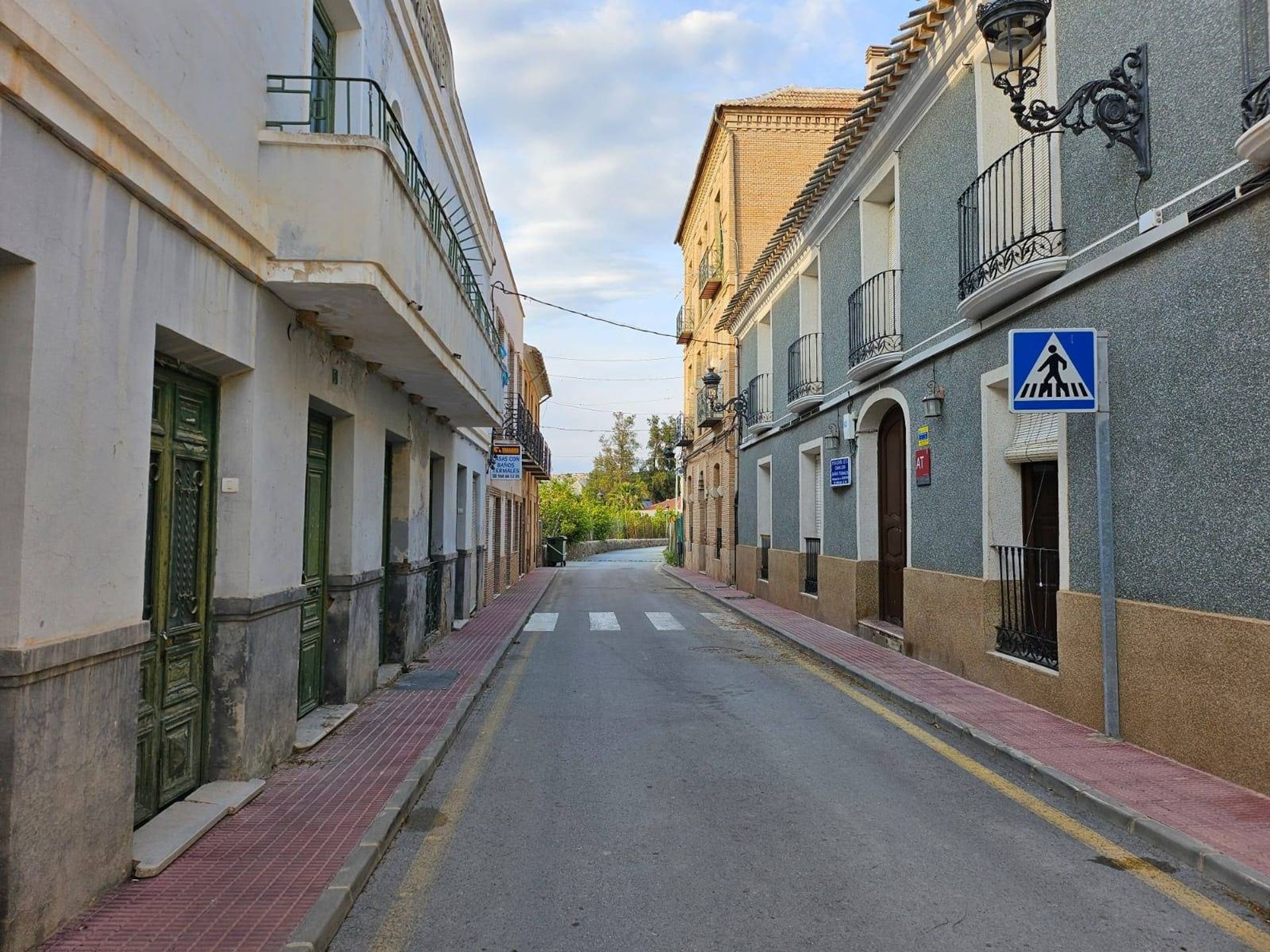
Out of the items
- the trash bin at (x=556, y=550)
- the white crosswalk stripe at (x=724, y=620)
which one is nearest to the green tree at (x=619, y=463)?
the trash bin at (x=556, y=550)

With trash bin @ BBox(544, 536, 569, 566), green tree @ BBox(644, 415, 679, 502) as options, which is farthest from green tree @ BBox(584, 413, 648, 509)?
trash bin @ BBox(544, 536, 569, 566)

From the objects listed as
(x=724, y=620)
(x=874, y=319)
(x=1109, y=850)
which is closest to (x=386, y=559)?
(x=874, y=319)

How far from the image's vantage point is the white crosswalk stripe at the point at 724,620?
15344mm

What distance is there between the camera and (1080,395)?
644 cm

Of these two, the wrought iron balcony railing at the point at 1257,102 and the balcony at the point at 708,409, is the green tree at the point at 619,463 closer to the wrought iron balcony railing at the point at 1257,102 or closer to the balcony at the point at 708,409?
the balcony at the point at 708,409

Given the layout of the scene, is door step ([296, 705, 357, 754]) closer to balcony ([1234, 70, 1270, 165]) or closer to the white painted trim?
balcony ([1234, 70, 1270, 165])

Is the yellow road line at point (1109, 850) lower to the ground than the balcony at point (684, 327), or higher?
lower

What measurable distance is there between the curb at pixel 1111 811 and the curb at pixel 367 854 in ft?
13.2

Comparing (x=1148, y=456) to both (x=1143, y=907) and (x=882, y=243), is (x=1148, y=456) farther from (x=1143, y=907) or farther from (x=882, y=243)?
(x=882, y=243)

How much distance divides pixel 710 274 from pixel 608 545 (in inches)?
1203

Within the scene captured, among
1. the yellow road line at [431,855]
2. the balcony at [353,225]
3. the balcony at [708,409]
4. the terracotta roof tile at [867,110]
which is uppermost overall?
the terracotta roof tile at [867,110]

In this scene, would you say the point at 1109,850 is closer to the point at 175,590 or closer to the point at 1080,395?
the point at 1080,395

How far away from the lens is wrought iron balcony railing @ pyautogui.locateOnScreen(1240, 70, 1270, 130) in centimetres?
491

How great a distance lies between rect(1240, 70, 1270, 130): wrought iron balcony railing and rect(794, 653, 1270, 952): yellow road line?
4.04 meters
